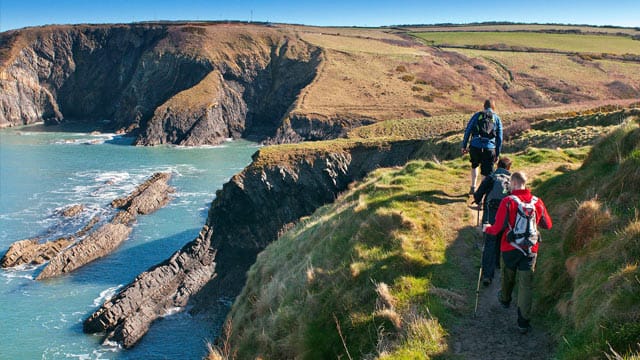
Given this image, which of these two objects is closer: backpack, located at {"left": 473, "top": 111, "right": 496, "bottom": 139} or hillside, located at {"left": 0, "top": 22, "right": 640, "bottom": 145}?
backpack, located at {"left": 473, "top": 111, "right": 496, "bottom": 139}

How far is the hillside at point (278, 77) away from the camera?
9556 centimetres

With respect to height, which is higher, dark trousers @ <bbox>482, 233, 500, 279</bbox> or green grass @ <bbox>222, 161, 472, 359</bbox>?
dark trousers @ <bbox>482, 233, 500, 279</bbox>

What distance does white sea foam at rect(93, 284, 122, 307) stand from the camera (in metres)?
34.8

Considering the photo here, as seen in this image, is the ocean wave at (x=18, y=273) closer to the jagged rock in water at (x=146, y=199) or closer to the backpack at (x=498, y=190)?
the jagged rock in water at (x=146, y=199)

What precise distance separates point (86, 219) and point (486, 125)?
159 ft

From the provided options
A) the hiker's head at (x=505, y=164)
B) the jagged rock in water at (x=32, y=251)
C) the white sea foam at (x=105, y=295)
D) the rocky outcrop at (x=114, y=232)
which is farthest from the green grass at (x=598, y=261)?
the jagged rock in water at (x=32, y=251)

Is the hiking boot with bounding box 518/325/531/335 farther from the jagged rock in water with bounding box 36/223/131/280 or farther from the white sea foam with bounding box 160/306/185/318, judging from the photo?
the jagged rock in water with bounding box 36/223/131/280

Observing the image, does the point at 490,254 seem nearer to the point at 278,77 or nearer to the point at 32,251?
the point at 32,251

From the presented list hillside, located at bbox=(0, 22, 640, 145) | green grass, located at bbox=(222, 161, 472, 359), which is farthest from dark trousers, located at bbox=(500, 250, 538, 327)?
Result: hillside, located at bbox=(0, 22, 640, 145)

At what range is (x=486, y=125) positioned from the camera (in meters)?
14.2

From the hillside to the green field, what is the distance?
50 cm

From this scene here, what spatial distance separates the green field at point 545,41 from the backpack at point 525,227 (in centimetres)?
13516

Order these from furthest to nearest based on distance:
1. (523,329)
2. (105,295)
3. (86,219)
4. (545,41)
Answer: (545,41)
(86,219)
(105,295)
(523,329)

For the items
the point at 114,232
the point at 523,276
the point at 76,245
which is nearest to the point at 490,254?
the point at 523,276
